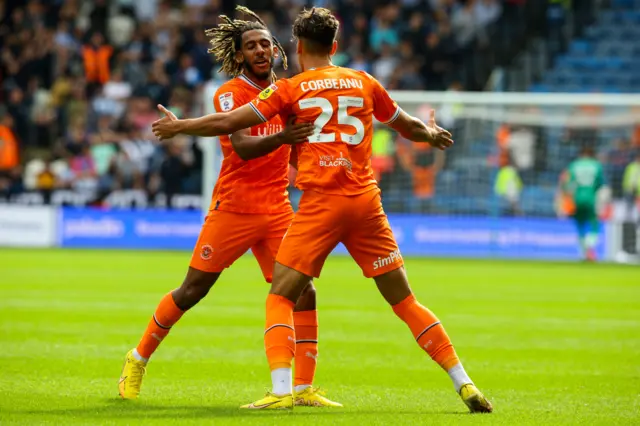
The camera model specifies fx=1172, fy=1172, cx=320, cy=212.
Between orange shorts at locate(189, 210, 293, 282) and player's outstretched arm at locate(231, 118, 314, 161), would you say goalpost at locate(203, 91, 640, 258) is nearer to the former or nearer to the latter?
orange shorts at locate(189, 210, 293, 282)

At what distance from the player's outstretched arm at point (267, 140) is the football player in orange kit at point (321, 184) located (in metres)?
0.04

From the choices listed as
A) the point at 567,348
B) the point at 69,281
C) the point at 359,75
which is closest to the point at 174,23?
the point at 69,281

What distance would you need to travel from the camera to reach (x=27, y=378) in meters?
8.42

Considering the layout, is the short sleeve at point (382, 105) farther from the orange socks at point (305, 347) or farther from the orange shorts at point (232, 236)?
the orange socks at point (305, 347)

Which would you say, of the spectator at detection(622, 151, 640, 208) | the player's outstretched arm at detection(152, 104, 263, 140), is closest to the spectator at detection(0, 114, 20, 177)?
the spectator at detection(622, 151, 640, 208)

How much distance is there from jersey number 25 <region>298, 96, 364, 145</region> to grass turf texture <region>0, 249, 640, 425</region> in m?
1.65

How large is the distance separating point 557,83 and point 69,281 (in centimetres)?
1640

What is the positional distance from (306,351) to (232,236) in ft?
2.94

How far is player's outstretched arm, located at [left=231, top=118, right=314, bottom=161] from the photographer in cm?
690

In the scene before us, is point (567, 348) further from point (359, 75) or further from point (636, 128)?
point (636, 128)

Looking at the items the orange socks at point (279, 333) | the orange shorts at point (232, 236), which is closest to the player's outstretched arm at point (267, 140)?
the orange shorts at point (232, 236)

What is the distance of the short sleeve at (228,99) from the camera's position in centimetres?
746

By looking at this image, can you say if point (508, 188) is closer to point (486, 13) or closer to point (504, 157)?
point (504, 157)

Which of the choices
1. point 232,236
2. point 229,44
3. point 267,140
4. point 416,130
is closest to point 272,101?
point 267,140
